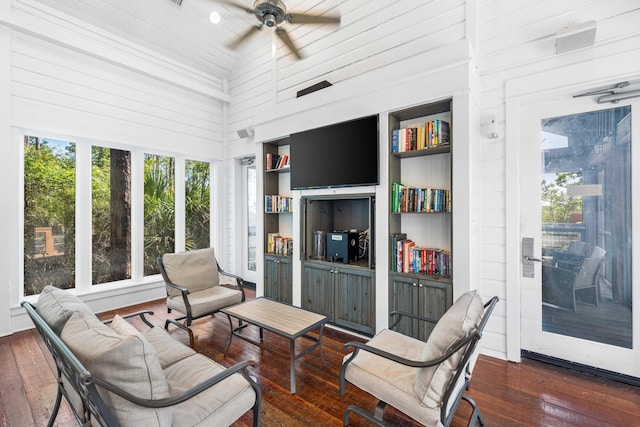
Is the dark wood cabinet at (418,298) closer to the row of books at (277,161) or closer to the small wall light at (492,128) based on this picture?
the small wall light at (492,128)

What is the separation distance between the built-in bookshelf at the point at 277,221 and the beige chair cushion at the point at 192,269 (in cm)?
79

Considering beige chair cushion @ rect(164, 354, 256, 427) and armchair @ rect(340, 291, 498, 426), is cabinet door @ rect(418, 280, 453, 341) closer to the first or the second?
armchair @ rect(340, 291, 498, 426)

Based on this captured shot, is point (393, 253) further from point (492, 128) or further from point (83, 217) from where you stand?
point (83, 217)

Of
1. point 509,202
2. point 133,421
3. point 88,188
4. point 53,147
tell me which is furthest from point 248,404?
point 53,147

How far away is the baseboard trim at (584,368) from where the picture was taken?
2.32m

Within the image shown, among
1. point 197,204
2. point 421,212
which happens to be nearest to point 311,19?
point 421,212

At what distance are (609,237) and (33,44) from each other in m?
6.38

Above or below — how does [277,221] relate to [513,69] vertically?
below

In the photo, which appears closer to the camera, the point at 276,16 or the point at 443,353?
the point at 443,353

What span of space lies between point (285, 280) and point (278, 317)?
1346mm

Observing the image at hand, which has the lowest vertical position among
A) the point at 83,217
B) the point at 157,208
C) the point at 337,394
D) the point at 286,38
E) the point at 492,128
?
the point at 337,394

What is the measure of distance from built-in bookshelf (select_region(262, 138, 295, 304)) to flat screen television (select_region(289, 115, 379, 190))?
1.47ft

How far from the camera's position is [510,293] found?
271cm

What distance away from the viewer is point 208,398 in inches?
59.4
